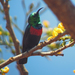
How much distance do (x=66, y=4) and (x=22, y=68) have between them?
0.92m

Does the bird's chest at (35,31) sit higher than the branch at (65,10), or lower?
higher

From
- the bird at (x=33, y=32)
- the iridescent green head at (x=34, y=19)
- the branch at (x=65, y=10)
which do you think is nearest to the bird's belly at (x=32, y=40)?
the bird at (x=33, y=32)

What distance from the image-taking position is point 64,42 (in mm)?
577

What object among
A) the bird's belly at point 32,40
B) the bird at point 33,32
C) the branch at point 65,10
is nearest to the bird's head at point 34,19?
the bird at point 33,32

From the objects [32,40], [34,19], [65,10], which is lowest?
[65,10]

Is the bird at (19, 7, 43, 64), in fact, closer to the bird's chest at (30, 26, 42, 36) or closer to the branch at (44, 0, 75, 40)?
the bird's chest at (30, 26, 42, 36)

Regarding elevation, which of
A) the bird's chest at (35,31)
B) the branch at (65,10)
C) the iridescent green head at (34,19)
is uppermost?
the iridescent green head at (34,19)

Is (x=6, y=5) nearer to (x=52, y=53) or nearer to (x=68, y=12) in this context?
(x=52, y=53)

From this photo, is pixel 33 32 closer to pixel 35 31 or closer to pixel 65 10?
pixel 35 31

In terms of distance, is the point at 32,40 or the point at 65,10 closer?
the point at 65,10

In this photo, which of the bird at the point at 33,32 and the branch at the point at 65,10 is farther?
the bird at the point at 33,32

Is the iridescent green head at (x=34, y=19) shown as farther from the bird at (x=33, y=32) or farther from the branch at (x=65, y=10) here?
the branch at (x=65, y=10)

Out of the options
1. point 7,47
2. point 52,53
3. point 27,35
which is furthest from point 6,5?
point 7,47

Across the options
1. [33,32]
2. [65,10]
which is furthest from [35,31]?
[65,10]
